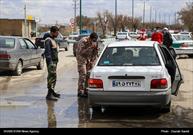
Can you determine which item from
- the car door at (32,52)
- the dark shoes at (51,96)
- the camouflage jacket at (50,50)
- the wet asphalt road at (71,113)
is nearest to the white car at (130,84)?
the wet asphalt road at (71,113)

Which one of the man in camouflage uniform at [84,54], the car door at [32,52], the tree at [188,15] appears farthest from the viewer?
the tree at [188,15]

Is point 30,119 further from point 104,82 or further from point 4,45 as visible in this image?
point 4,45

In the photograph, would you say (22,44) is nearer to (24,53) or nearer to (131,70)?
(24,53)

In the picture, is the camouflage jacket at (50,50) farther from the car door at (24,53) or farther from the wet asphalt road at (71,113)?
the car door at (24,53)

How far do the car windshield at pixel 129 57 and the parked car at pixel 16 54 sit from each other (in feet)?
23.7

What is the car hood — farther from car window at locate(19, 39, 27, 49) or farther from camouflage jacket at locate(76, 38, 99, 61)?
car window at locate(19, 39, 27, 49)

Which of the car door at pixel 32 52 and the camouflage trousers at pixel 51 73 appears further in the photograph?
the car door at pixel 32 52

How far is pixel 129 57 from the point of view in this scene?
9.48 metres

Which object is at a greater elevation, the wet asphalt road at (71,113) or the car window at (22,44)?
the car window at (22,44)

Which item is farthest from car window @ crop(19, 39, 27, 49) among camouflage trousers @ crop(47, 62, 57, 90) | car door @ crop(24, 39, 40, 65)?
camouflage trousers @ crop(47, 62, 57, 90)

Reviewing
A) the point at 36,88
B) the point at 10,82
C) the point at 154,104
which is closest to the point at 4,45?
the point at 10,82

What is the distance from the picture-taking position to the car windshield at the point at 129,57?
9.27 meters

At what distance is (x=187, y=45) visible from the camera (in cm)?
2656

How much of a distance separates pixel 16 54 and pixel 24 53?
33.3 inches
